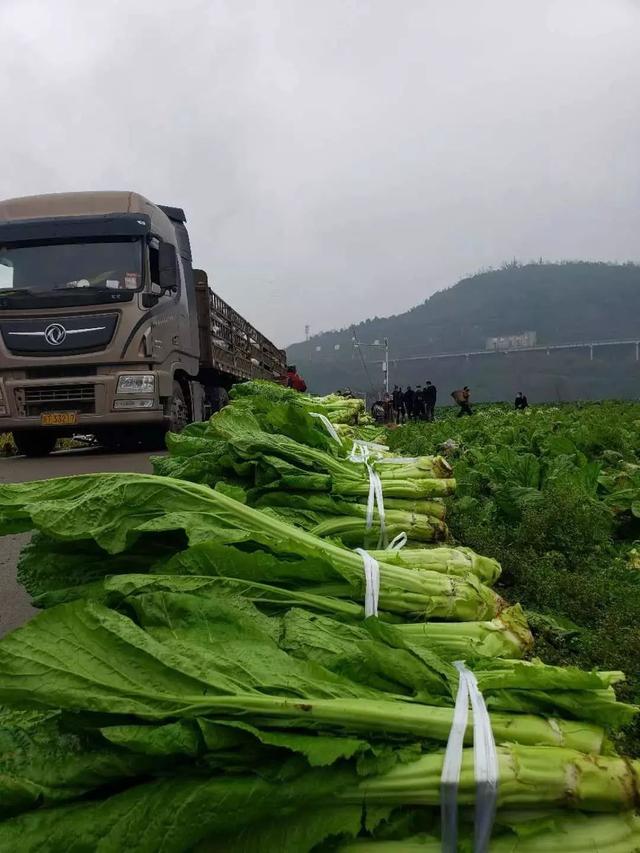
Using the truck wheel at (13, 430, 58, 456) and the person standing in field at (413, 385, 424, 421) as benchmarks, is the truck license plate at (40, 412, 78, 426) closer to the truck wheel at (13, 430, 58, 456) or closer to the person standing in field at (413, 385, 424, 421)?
the truck wheel at (13, 430, 58, 456)

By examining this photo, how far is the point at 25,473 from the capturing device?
29.9ft

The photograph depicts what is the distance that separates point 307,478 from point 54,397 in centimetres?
800

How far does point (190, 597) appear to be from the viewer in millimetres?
1698

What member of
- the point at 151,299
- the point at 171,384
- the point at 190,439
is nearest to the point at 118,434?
the point at 171,384

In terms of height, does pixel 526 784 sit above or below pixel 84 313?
below

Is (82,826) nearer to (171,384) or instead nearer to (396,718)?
(396,718)

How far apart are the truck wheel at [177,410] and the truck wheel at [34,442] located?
228 centimetres

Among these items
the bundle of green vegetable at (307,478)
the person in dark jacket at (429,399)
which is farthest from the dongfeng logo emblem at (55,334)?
the person in dark jacket at (429,399)

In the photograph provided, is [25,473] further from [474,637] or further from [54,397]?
[474,637]

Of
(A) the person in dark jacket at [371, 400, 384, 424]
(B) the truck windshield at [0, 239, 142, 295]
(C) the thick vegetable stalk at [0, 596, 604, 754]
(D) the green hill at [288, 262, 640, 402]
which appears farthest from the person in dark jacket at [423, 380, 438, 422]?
(D) the green hill at [288, 262, 640, 402]

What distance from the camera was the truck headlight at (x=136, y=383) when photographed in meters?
9.90

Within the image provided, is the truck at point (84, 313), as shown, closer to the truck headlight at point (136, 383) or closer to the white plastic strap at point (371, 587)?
the truck headlight at point (136, 383)

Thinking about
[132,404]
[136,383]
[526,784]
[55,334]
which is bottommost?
[526,784]

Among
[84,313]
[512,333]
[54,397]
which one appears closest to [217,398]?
[54,397]
